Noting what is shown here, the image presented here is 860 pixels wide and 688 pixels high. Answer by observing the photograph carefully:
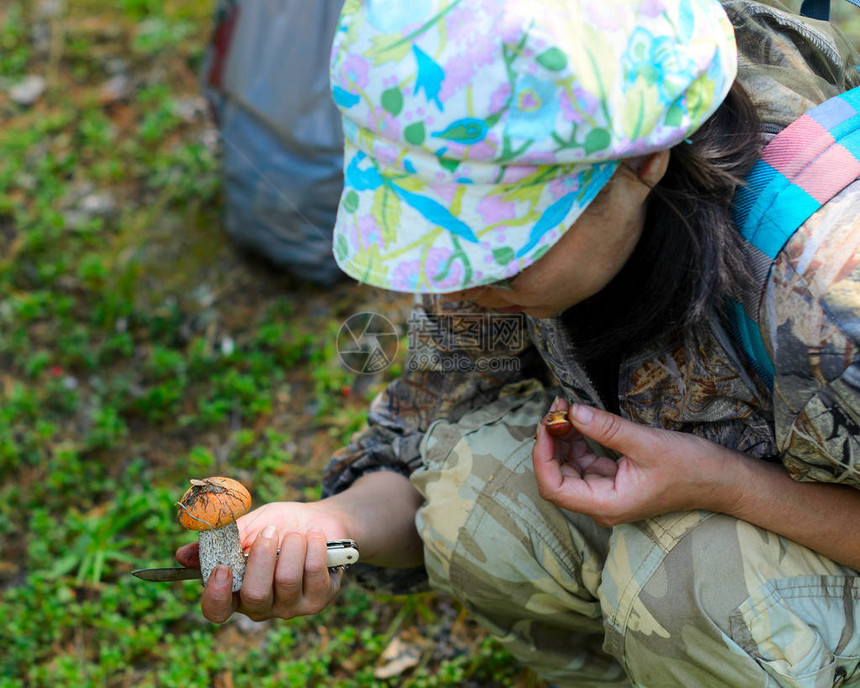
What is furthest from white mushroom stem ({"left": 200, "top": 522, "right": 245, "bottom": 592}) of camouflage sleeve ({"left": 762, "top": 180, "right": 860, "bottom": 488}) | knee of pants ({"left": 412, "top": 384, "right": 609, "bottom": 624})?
camouflage sleeve ({"left": 762, "top": 180, "right": 860, "bottom": 488})

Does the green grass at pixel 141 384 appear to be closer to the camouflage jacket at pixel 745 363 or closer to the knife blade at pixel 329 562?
the camouflage jacket at pixel 745 363

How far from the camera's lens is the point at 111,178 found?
333cm

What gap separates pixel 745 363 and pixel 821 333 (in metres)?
0.25

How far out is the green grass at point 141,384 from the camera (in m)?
2.10

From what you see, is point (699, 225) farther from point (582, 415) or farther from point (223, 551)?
point (223, 551)

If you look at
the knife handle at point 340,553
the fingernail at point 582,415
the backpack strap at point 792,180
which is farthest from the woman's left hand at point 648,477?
the knife handle at point 340,553

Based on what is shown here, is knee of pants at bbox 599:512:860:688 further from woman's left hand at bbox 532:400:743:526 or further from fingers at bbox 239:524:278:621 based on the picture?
fingers at bbox 239:524:278:621

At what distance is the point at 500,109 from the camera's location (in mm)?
1187

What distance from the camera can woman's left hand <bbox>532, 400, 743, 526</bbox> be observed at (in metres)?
1.52

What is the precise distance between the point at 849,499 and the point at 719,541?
0.24 m

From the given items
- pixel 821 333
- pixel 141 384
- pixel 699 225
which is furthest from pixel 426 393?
pixel 141 384

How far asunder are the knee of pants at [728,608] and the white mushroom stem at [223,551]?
68 centimetres

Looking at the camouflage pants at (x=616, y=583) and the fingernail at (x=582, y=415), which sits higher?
the fingernail at (x=582, y=415)

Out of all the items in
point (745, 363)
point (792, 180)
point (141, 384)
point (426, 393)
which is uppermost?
point (792, 180)
